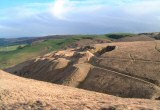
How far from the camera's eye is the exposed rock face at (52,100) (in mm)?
15109

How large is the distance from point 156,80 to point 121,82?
209 centimetres

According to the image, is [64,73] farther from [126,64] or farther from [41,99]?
[41,99]

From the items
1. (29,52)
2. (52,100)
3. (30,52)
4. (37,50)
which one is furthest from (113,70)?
(37,50)

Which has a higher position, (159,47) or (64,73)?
(159,47)

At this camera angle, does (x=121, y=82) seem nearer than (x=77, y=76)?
Yes

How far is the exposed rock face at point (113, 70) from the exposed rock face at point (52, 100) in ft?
16.6

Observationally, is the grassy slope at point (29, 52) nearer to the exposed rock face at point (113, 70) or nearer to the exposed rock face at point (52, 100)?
the exposed rock face at point (113, 70)

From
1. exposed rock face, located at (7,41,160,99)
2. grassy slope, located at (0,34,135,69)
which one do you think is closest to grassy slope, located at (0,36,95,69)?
grassy slope, located at (0,34,135,69)

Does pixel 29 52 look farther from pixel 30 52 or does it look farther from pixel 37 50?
pixel 37 50

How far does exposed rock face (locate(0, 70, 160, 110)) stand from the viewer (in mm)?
15109

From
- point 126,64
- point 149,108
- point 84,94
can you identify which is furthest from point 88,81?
point 149,108

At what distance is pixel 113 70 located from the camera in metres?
26.9

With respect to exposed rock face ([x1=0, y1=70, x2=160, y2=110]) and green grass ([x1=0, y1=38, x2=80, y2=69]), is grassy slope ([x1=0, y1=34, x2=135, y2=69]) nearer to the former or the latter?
green grass ([x1=0, y1=38, x2=80, y2=69])

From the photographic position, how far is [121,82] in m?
25.2
